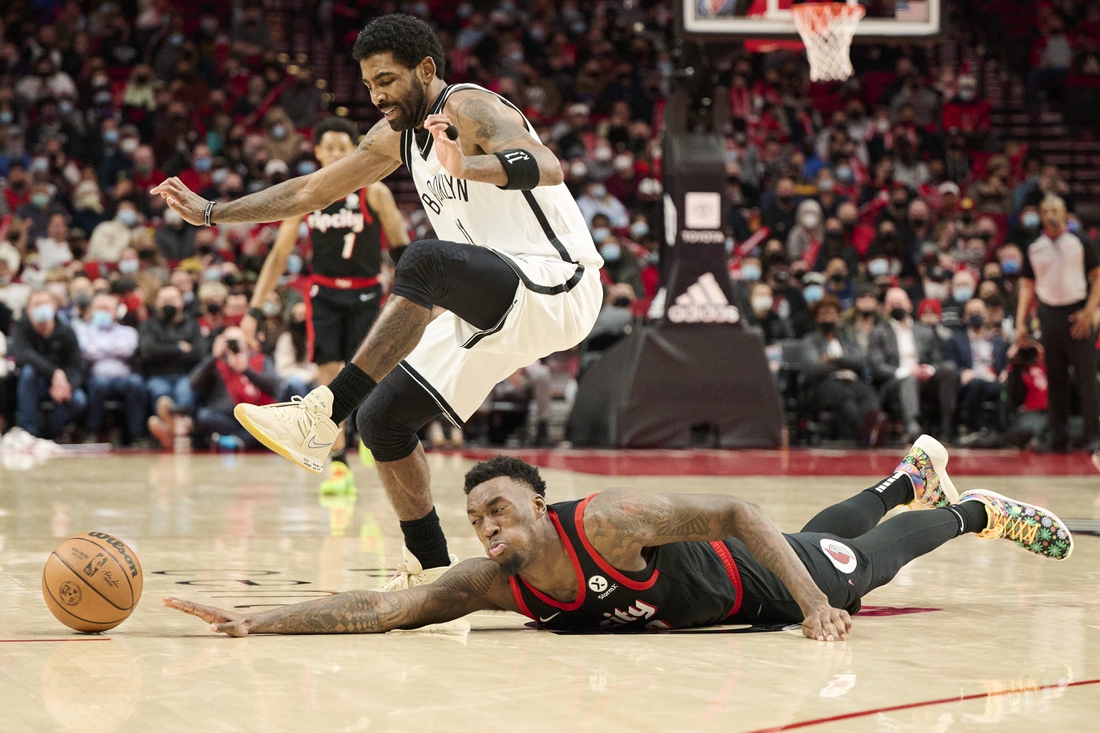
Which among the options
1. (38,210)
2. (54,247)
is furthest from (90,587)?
(38,210)

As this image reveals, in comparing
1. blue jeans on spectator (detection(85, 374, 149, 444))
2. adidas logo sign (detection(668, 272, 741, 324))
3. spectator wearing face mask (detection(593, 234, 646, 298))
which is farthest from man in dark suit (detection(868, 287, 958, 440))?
blue jeans on spectator (detection(85, 374, 149, 444))

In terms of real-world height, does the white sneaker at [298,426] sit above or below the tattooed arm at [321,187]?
below

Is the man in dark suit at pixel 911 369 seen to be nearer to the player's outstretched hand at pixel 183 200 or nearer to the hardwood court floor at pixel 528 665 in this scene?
the hardwood court floor at pixel 528 665

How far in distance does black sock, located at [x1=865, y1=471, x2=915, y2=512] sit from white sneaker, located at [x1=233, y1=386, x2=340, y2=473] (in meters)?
1.97

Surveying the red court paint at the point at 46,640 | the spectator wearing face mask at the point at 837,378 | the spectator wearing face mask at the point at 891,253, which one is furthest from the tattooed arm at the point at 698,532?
the spectator wearing face mask at the point at 891,253

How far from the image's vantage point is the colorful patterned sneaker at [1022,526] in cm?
488

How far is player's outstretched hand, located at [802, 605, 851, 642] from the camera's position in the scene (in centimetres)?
391

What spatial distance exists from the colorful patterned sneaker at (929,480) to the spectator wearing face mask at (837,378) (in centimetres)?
843

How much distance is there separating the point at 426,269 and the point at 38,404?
9786mm

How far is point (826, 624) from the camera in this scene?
154 inches

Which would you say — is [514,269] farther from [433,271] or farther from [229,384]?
[229,384]

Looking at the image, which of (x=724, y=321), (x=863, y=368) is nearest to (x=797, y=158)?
(x=863, y=368)

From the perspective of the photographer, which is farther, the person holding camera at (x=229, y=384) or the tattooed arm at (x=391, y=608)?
the person holding camera at (x=229, y=384)

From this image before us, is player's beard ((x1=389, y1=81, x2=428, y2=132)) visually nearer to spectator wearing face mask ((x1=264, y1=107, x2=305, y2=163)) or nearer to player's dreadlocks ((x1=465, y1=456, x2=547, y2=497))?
player's dreadlocks ((x1=465, y1=456, x2=547, y2=497))
